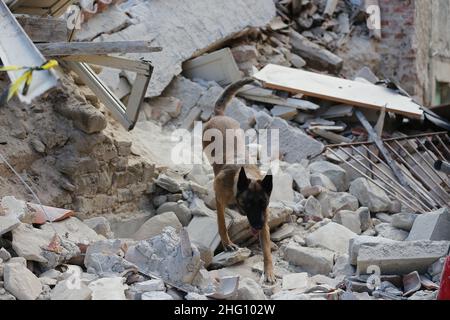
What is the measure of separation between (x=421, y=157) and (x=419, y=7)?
3.75 m

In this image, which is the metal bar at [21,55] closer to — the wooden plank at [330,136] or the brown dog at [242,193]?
the brown dog at [242,193]

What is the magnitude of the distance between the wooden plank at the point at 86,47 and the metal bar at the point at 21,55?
1.96ft

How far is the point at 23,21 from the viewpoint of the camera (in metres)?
6.08

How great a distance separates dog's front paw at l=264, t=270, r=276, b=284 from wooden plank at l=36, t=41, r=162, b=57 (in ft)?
6.90

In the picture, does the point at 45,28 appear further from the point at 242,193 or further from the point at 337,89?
the point at 337,89

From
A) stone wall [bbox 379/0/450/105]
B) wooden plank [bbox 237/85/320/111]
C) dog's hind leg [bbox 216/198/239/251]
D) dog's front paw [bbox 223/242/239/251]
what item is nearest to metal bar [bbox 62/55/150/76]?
dog's hind leg [bbox 216/198/239/251]

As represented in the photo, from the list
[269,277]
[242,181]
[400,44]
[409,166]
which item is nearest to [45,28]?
[242,181]

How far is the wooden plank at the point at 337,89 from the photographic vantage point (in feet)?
30.5

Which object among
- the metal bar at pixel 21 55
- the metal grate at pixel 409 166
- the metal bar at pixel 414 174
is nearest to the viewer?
the metal bar at pixel 21 55

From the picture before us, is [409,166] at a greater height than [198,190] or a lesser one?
lesser

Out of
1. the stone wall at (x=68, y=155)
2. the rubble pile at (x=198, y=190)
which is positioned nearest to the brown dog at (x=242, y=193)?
the rubble pile at (x=198, y=190)

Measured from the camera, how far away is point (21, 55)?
3.72m

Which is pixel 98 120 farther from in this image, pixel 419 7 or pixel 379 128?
pixel 419 7

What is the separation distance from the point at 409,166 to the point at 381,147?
42 centimetres
